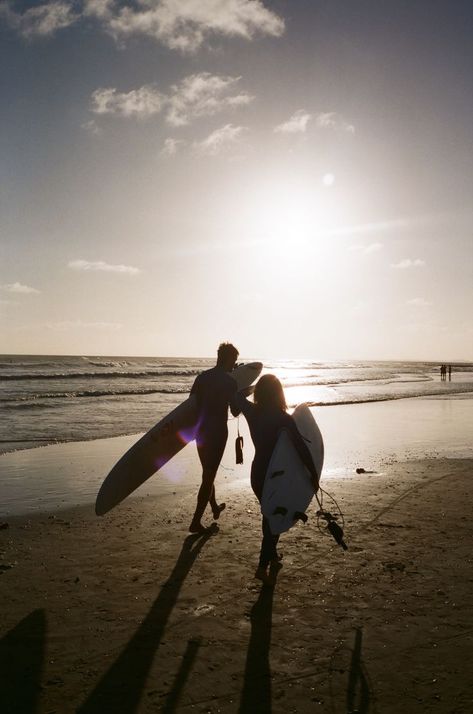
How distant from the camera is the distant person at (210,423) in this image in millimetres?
6078

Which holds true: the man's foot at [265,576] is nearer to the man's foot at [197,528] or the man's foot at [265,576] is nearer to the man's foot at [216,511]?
the man's foot at [197,528]

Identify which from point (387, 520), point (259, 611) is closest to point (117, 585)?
point (259, 611)

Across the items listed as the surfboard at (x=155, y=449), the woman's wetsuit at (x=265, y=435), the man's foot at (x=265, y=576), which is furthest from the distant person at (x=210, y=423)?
the man's foot at (x=265, y=576)

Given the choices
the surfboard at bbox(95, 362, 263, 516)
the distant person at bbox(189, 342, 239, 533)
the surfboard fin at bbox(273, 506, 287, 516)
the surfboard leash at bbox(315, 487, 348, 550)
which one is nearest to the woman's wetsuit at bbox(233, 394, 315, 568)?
the surfboard fin at bbox(273, 506, 287, 516)

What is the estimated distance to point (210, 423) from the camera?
20.0 ft

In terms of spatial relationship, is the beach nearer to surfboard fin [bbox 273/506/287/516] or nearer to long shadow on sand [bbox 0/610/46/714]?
long shadow on sand [bbox 0/610/46/714]

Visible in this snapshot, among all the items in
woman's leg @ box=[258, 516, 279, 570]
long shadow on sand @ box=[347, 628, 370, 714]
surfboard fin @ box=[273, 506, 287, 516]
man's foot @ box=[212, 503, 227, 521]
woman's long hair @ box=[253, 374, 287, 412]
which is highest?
woman's long hair @ box=[253, 374, 287, 412]

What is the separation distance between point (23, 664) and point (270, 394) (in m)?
2.79

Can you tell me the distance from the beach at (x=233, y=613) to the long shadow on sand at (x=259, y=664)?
0.01 m

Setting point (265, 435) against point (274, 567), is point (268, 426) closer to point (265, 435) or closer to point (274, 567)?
point (265, 435)

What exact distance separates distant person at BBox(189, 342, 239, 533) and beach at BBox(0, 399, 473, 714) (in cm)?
50

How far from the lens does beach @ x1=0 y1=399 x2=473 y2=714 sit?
3.17m

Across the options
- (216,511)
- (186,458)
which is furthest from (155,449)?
(186,458)

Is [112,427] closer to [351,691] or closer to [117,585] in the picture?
[117,585]
